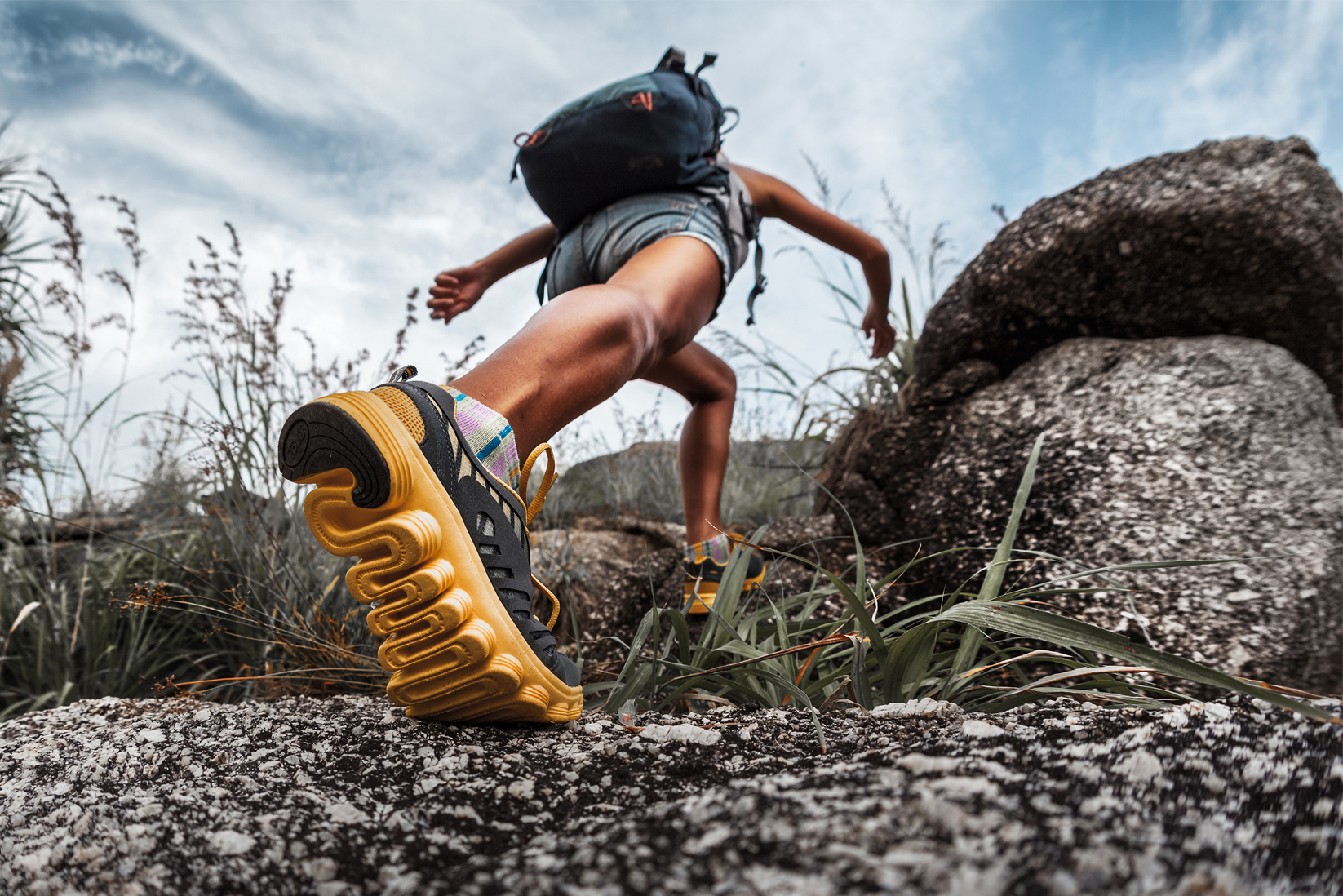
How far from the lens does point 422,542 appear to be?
3.06 ft

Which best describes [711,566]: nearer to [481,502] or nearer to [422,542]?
[481,502]

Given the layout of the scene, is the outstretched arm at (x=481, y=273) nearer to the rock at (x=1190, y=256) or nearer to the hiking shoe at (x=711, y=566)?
the hiking shoe at (x=711, y=566)

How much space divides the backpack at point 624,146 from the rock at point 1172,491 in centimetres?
119

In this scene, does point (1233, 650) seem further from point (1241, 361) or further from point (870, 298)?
point (870, 298)

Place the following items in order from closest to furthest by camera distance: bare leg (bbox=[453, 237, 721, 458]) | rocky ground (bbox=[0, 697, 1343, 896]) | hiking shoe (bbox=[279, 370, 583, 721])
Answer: rocky ground (bbox=[0, 697, 1343, 896]) < hiking shoe (bbox=[279, 370, 583, 721]) < bare leg (bbox=[453, 237, 721, 458])

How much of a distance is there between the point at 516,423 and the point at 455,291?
134 cm

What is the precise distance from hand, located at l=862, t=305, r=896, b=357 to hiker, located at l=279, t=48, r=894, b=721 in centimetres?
80

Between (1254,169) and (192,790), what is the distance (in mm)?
3195

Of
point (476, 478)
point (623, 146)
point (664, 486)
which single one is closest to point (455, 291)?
point (623, 146)

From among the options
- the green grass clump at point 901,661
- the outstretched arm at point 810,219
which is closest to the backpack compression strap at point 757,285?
the outstretched arm at point 810,219

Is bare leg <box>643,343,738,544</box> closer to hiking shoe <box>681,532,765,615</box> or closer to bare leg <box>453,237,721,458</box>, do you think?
hiking shoe <box>681,532,765,615</box>

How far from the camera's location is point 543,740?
104 cm

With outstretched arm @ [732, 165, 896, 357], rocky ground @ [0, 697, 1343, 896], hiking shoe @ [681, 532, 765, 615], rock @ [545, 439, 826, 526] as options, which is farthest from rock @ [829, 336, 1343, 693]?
rock @ [545, 439, 826, 526]

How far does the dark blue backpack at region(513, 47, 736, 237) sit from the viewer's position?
5.95 ft
